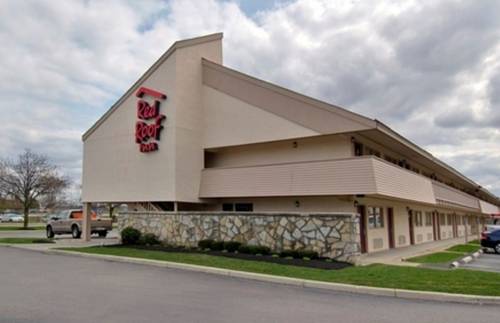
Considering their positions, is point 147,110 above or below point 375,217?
above

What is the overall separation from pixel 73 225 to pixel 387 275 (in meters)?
23.1

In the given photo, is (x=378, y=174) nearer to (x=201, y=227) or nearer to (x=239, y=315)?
(x=201, y=227)

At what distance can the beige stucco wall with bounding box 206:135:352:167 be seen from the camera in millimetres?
19072

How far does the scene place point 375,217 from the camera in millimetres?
20875

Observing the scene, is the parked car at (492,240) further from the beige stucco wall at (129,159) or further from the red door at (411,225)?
the beige stucco wall at (129,159)

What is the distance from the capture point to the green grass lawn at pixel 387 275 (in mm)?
9508

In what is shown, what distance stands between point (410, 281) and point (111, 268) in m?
8.31

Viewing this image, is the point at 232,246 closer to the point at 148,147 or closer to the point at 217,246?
the point at 217,246

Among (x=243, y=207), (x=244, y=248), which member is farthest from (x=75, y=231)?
(x=244, y=248)

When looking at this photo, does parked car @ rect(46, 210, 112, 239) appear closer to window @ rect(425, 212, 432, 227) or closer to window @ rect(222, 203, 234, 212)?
window @ rect(222, 203, 234, 212)

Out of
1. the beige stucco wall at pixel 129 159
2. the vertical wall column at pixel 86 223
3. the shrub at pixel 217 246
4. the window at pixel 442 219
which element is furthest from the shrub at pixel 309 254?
the window at pixel 442 219

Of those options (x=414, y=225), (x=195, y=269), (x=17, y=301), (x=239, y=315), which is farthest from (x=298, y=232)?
(x=414, y=225)

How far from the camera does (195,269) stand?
488 inches

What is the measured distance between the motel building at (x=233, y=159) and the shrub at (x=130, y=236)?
2.09 ft
